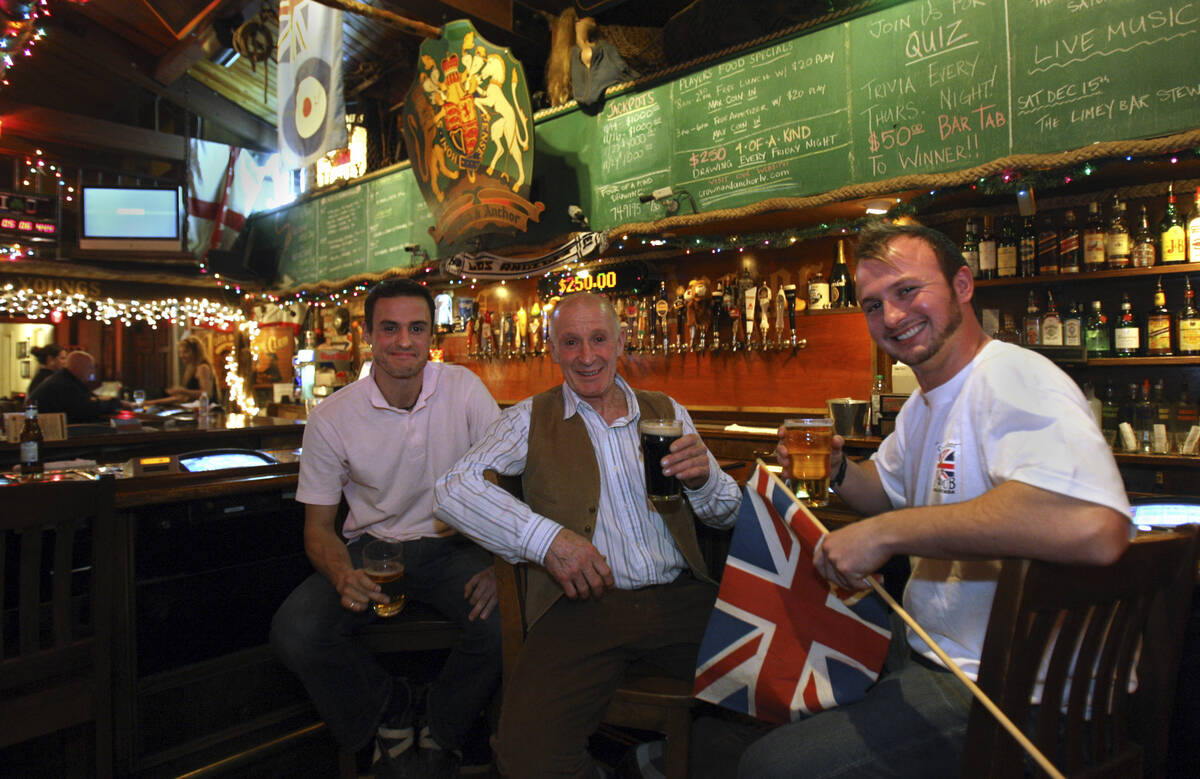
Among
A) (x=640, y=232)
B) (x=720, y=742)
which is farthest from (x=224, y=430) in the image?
(x=720, y=742)

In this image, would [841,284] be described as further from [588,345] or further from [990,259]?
[588,345]

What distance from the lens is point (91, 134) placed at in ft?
26.6

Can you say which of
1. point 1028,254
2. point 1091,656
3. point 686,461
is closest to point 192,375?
point 686,461

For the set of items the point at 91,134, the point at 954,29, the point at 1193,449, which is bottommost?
the point at 1193,449

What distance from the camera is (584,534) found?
6.15ft

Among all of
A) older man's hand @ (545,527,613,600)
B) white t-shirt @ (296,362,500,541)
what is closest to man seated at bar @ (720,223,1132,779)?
older man's hand @ (545,527,613,600)

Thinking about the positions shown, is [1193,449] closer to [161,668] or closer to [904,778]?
[904,778]

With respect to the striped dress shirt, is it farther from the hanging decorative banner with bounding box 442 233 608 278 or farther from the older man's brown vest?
the hanging decorative banner with bounding box 442 233 608 278

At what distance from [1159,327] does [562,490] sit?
310 centimetres

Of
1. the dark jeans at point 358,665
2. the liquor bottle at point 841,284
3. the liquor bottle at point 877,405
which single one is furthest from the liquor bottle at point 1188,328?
the dark jeans at point 358,665

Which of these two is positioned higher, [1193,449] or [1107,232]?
[1107,232]

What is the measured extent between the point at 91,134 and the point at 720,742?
9.88 meters

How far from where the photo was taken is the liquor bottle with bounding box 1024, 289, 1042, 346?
3.44 metres

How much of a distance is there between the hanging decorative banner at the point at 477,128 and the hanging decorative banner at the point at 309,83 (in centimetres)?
63
